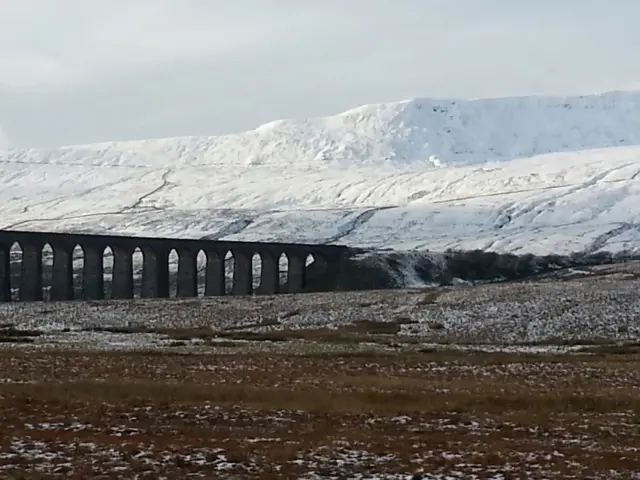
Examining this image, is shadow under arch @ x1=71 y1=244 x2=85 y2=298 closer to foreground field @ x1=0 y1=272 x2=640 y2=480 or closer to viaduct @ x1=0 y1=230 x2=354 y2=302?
viaduct @ x1=0 y1=230 x2=354 y2=302

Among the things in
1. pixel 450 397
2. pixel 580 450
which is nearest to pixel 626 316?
pixel 450 397

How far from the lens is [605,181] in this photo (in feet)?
594

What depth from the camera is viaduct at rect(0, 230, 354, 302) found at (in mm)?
82250

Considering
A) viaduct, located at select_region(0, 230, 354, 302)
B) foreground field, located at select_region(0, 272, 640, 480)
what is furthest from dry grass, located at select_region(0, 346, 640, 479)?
viaduct, located at select_region(0, 230, 354, 302)

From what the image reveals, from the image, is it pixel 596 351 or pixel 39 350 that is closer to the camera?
pixel 39 350

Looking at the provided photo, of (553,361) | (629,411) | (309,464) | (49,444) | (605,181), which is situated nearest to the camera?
(309,464)

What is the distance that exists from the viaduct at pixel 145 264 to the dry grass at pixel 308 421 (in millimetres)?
53325

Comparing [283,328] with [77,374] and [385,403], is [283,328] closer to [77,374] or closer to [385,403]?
[77,374]

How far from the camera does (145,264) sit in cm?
9262

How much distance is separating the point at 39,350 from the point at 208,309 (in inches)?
1086

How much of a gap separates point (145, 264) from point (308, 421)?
7557 cm

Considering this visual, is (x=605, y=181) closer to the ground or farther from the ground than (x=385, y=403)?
farther from the ground

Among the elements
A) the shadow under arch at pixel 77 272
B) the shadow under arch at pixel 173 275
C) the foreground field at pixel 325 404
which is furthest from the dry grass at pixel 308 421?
the shadow under arch at pixel 173 275

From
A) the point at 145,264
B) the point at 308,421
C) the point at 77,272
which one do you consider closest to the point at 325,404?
the point at 308,421
